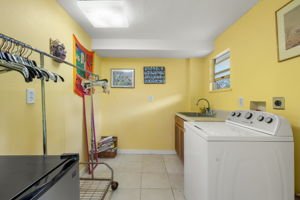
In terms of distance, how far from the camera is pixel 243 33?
69.6 inches

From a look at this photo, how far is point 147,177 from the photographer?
2074 millimetres

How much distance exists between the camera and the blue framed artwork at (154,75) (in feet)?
9.78

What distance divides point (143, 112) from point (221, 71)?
1.72 metres

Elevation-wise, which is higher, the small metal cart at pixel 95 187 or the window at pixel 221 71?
the window at pixel 221 71

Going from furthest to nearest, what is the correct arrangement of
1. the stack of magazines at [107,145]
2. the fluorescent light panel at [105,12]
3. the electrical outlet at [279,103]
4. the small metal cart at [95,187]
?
the stack of magazines at [107,145] < the small metal cart at [95,187] < the fluorescent light panel at [105,12] < the electrical outlet at [279,103]

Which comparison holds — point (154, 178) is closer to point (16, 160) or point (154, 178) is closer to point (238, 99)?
point (238, 99)

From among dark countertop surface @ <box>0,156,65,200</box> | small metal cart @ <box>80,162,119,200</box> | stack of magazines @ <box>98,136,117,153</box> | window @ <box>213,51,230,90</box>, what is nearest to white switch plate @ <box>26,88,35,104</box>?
dark countertop surface @ <box>0,156,65,200</box>

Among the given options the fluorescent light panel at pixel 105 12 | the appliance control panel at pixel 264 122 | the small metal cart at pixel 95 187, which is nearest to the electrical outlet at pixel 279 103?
the appliance control panel at pixel 264 122

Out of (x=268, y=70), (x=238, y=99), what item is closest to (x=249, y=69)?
(x=268, y=70)

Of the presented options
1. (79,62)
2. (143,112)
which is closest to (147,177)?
(143,112)

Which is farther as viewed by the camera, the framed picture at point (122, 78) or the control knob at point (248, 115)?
the framed picture at point (122, 78)

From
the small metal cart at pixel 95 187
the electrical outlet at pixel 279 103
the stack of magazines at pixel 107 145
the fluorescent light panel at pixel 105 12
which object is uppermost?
the fluorescent light panel at pixel 105 12

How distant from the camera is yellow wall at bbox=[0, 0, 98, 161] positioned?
1008 mm

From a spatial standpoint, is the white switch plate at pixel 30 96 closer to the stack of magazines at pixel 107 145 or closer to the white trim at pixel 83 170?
the white trim at pixel 83 170
